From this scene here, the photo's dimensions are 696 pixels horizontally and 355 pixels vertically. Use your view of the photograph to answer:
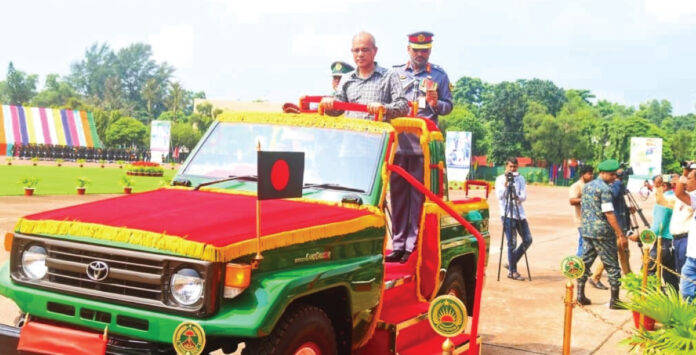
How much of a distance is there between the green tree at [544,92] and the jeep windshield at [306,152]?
104174 millimetres

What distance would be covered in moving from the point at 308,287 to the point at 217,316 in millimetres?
580

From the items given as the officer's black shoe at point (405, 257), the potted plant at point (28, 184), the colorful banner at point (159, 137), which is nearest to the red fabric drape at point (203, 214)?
the officer's black shoe at point (405, 257)

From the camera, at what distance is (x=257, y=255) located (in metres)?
4.03

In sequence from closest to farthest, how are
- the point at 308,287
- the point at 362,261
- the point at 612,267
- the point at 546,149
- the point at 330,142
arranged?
the point at 308,287 → the point at 362,261 → the point at 330,142 → the point at 612,267 → the point at 546,149

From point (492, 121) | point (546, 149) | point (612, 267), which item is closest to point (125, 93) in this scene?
point (492, 121)

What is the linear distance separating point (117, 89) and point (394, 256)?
165191 millimetres

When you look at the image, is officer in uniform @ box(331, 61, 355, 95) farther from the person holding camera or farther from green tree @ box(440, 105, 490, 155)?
green tree @ box(440, 105, 490, 155)

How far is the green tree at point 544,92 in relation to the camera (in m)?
109

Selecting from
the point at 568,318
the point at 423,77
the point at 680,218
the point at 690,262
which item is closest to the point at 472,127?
the point at 680,218

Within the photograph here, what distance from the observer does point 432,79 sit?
7.94m

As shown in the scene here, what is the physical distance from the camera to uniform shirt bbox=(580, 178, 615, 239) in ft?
32.0

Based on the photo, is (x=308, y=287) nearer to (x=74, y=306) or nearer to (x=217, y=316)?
(x=217, y=316)

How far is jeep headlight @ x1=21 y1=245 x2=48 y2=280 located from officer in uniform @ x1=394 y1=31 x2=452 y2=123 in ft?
13.8

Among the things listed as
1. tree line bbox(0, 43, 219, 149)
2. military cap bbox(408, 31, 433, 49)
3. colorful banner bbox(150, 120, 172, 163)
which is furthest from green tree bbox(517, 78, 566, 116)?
military cap bbox(408, 31, 433, 49)
